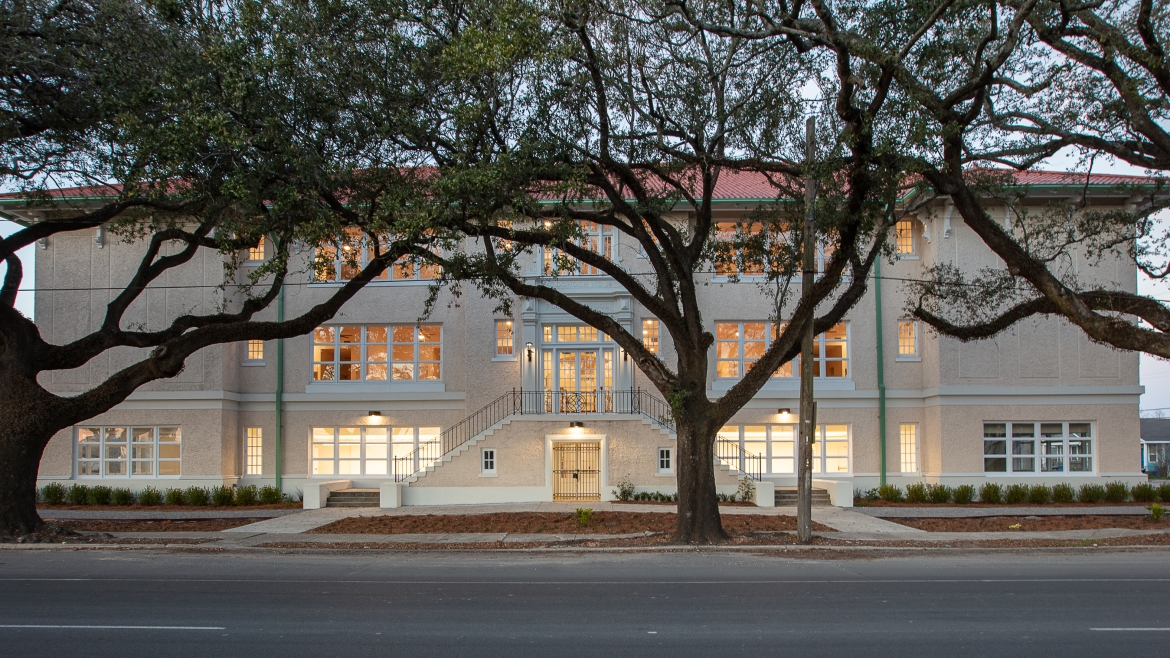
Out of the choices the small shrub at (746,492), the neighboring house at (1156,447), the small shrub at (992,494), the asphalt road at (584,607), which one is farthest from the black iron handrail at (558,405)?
the neighboring house at (1156,447)

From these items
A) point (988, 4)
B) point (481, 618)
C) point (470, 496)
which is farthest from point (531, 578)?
point (470, 496)

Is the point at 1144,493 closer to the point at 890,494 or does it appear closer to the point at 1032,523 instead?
the point at 890,494

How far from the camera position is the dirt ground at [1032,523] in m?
19.1

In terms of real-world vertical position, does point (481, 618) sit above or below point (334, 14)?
below

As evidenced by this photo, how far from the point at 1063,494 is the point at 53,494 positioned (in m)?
27.9

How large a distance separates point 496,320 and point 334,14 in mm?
13519

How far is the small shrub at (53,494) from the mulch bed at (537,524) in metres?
10.5

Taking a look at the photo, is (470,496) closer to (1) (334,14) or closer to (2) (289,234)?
(2) (289,234)

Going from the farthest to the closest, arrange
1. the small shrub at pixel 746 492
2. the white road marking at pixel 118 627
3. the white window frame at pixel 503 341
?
the white window frame at pixel 503 341 < the small shrub at pixel 746 492 < the white road marking at pixel 118 627

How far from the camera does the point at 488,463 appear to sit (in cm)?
2530

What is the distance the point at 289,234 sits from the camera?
1480cm

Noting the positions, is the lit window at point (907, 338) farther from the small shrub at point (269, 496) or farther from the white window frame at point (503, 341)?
the small shrub at point (269, 496)

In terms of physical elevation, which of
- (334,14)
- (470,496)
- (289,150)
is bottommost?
(470,496)

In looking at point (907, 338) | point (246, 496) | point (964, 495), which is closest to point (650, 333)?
point (907, 338)
